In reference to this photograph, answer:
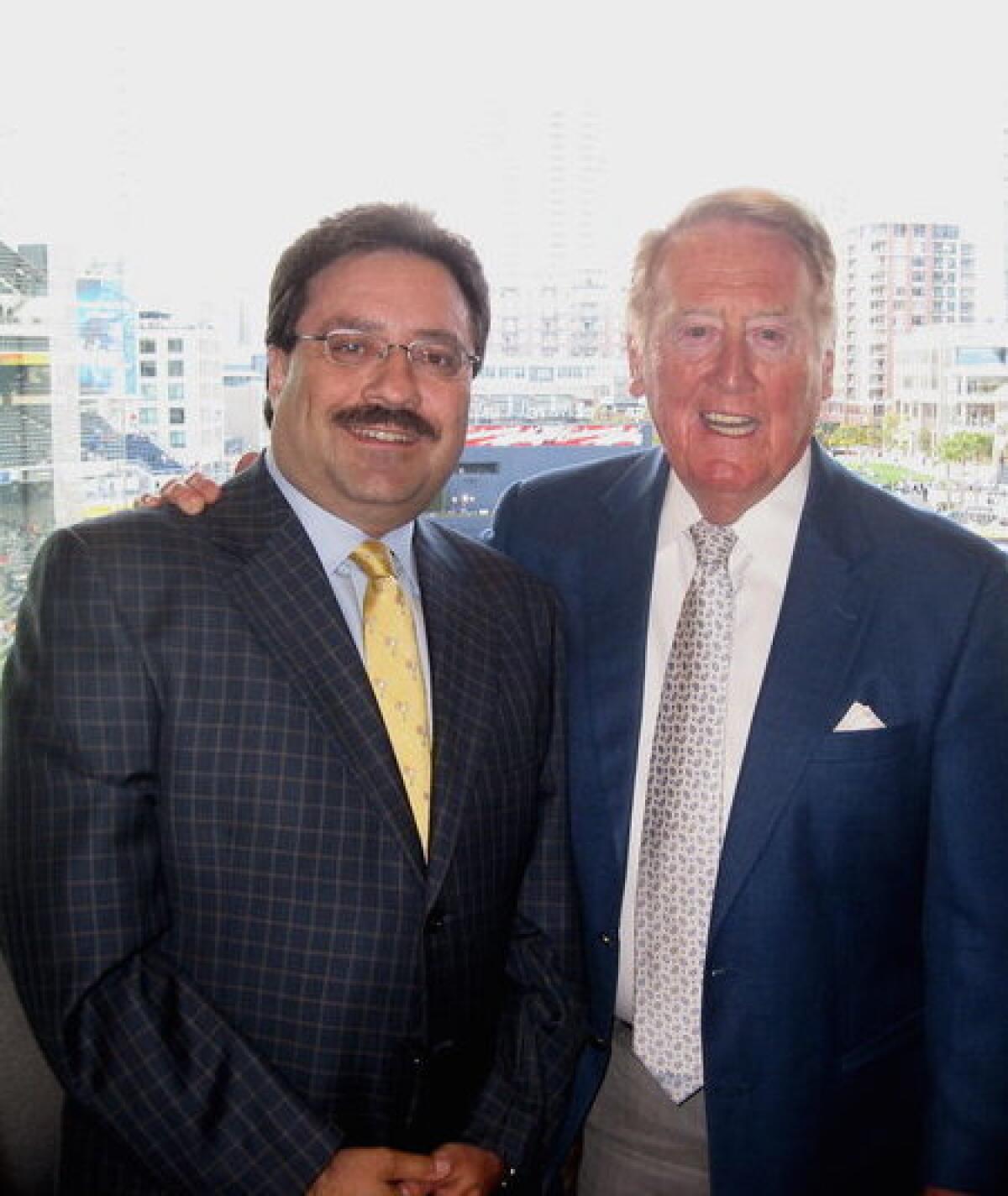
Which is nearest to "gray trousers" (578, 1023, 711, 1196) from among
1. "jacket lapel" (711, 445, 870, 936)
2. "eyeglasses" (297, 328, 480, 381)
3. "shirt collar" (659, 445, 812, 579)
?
"jacket lapel" (711, 445, 870, 936)

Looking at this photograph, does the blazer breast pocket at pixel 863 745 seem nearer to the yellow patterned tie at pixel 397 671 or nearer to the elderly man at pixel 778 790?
the elderly man at pixel 778 790

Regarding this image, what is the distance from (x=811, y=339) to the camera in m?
1.94

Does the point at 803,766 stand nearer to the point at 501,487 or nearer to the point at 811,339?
the point at 811,339

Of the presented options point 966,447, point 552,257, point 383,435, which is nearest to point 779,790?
point 383,435

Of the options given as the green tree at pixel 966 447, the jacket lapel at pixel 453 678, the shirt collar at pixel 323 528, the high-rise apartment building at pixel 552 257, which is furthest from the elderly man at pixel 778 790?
the green tree at pixel 966 447

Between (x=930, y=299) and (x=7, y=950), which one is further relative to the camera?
(x=930, y=299)

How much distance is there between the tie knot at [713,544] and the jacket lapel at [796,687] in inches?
4.5

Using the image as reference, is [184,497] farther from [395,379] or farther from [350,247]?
[350,247]

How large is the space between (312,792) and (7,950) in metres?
0.47

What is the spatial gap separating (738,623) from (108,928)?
1.04 meters

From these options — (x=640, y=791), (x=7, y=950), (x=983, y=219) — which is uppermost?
(x=983, y=219)

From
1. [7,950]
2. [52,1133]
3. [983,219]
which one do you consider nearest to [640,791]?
[7,950]

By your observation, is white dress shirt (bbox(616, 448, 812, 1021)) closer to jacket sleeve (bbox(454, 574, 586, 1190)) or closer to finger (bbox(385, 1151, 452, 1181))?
jacket sleeve (bbox(454, 574, 586, 1190))

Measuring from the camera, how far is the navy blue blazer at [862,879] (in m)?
1.75
